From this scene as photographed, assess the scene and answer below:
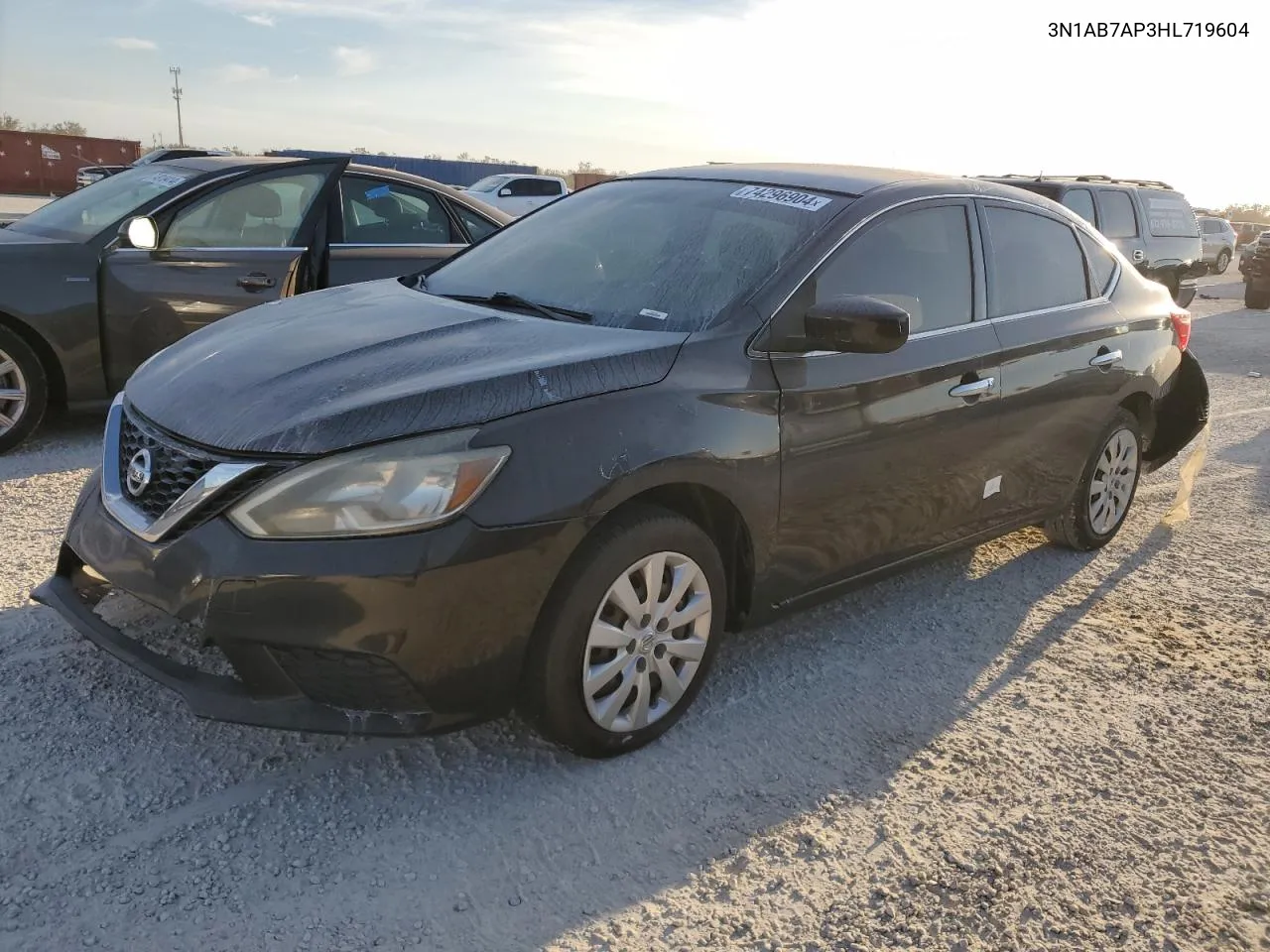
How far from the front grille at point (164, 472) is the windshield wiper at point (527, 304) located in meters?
1.17

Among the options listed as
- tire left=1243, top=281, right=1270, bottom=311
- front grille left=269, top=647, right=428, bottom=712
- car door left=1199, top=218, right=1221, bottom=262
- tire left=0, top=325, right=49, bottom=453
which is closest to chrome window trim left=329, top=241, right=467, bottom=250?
tire left=0, top=325, right=49, bottom=453

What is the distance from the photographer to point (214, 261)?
5.93 metres

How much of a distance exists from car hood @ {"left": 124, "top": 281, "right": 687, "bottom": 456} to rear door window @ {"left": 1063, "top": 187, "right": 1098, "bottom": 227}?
1037 centimetres

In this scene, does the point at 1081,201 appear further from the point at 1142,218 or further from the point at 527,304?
the point at 527,304

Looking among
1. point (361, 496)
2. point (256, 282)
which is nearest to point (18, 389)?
point (256, 282)

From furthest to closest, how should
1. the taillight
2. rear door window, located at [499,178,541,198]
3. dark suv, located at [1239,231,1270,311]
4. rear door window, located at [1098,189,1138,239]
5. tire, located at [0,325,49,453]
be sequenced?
1. rear door window, located at [499,178,541,198]
2. dark suv, located at [1239,231,1270,311]
3. rear door window, located at [1098,189,1138,239]
4. tire, located at [0,325,49,453]
5. the taillight

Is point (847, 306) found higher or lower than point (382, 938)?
higher

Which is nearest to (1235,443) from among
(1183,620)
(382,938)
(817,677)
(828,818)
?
(1183,620)

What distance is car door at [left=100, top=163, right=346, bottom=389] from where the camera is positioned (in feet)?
18.6

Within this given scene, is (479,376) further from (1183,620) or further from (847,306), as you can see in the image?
(1183,620)

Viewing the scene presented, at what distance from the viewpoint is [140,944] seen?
2203mm

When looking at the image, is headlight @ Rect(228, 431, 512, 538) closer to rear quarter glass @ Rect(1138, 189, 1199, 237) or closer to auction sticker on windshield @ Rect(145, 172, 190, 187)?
auction sticker on windshield @ Rect(145, 172, 190, 187)

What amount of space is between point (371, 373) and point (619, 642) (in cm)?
98

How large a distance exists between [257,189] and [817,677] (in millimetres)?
4444
